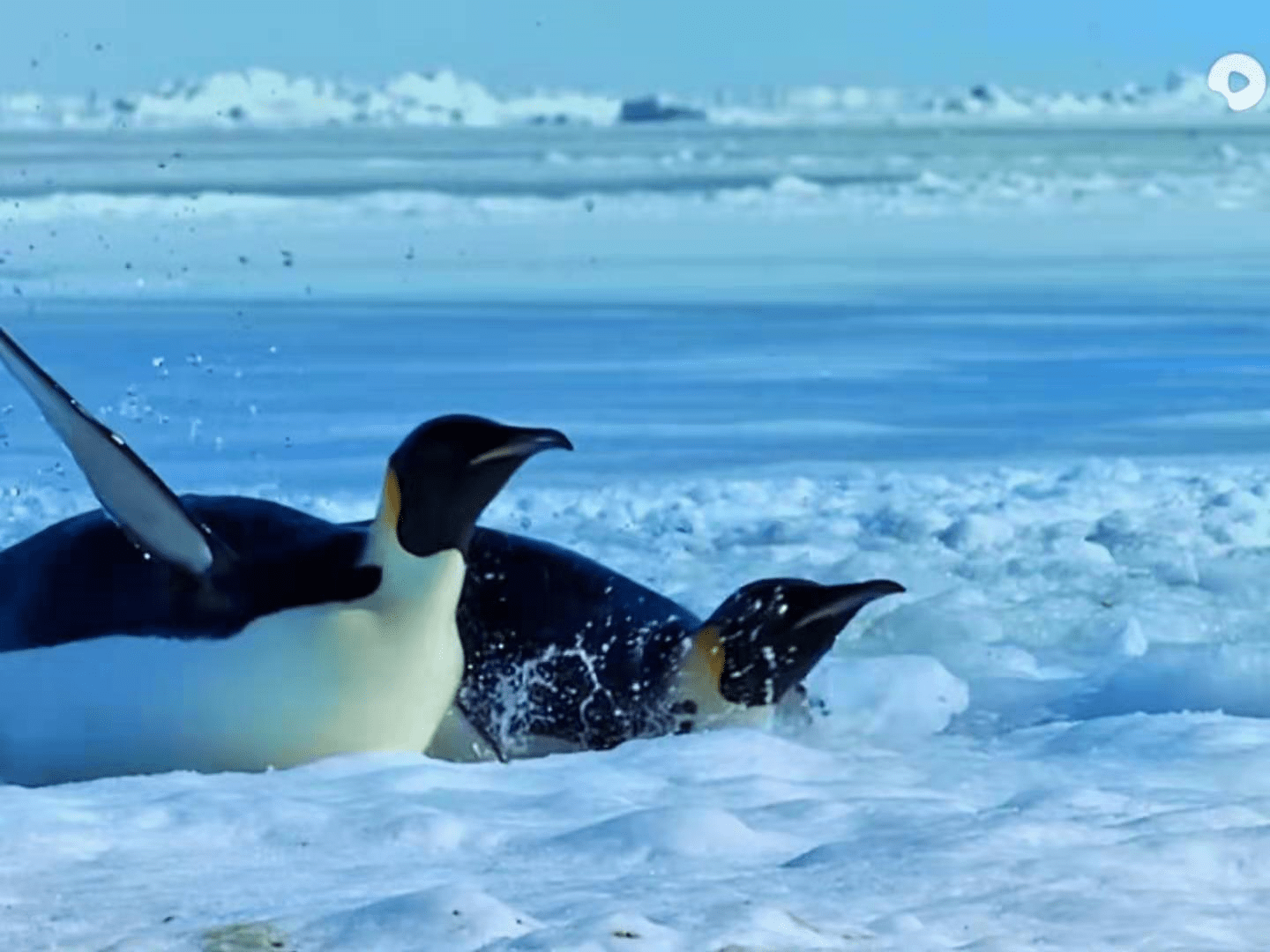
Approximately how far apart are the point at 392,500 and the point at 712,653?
68 cm

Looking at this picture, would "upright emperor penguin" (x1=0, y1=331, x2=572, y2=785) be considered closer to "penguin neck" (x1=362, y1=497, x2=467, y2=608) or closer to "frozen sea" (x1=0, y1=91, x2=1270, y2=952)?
"penguin neck" (x1=362, y1=497, x2=467, y2=608)

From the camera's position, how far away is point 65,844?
2760 mm

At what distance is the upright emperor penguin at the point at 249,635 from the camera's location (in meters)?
3.34

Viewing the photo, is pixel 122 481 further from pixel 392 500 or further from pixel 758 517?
pixel 758 517

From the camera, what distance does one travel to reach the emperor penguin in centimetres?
381

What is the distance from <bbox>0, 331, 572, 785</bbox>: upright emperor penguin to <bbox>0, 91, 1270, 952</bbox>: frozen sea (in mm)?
174

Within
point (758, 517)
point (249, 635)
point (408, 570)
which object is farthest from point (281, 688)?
point (758, 517)

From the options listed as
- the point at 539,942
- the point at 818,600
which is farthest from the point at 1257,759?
the point at 539,942

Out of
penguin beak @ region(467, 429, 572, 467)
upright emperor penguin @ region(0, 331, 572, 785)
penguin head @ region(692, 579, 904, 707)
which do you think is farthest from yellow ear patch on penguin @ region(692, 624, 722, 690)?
penguin beak @ region(467, 429, 572, 467)

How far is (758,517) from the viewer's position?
6410 millimetres

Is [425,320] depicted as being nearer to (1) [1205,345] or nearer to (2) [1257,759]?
(1) [1205,345]

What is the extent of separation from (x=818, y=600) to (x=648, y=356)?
23.8 feet

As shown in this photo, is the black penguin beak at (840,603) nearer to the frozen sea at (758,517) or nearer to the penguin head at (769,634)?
the penguin head at (769,634)

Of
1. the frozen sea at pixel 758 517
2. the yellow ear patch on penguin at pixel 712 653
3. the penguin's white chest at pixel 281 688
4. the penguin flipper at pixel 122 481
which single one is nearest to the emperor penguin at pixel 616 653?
the yellow ear patch on penguin at pixel 712 653
